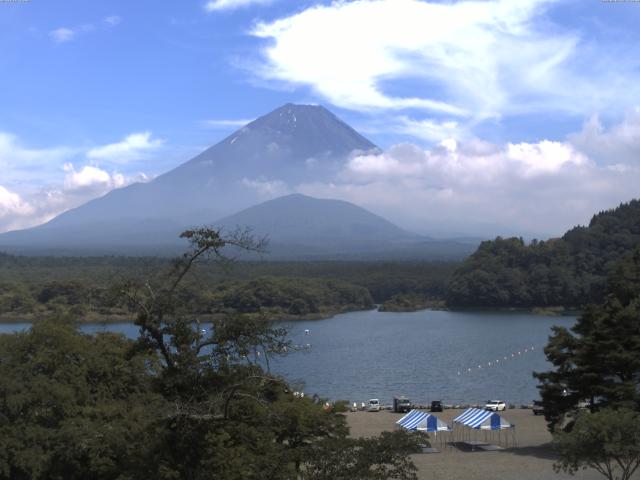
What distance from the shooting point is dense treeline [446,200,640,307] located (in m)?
59.8

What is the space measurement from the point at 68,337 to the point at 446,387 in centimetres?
1708

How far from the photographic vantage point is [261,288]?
181ft

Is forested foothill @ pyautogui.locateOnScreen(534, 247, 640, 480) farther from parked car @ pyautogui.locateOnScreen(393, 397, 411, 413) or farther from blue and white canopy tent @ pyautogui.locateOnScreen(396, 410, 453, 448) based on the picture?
parked car @ pyautogui.locateOnScreen(393, 397, 411, 413)

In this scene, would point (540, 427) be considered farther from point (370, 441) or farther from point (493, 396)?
point (370, 441)

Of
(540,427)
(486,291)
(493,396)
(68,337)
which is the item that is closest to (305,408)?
(68,337)

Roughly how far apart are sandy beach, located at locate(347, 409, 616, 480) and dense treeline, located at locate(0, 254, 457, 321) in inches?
790

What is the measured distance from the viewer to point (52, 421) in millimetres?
10773

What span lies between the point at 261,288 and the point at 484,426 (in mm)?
39744

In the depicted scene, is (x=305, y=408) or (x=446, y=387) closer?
(x=305, y=408)

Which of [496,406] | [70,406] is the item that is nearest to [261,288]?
[496,406]

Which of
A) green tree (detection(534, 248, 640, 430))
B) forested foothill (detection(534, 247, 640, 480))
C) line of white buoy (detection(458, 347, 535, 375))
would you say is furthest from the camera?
line of white buoy (detection(458, 347, 535, 375))

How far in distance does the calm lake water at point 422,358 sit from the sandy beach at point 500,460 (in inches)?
125

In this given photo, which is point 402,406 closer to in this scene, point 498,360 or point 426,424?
point 426,424

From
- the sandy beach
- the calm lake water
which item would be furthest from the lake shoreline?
the sandy beach
